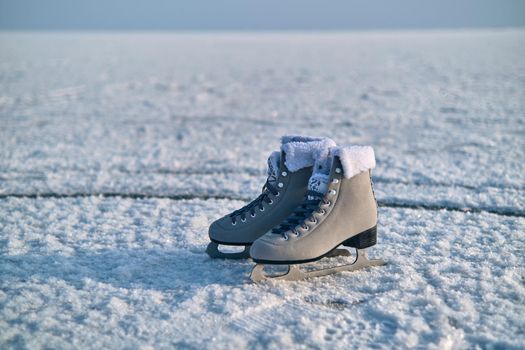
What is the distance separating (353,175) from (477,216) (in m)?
1.01

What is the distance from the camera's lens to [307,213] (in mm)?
1856

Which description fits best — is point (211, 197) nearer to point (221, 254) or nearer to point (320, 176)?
point (221, 254)

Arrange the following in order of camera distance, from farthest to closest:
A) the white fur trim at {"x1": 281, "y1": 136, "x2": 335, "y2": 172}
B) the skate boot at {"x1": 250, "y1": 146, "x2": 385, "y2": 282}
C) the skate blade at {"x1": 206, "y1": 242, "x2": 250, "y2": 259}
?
the skate blade at {"x1": 206, "y1": 242, "x2": 250, "y2": 259} → the white fur trim at {"x1": 281, "y1": 136, "x2": 335, "y2": 172} → the skate boot at {"x1": 250, "y1": 146, "x2": 385, "y2": 282}

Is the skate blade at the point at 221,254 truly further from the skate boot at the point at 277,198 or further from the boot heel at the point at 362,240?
the boot heel at the point at 362,240

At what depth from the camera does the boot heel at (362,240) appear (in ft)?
6.24

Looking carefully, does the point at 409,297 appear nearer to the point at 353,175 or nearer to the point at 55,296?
the point at 353,175

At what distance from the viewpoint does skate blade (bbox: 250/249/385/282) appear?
6.02 ft

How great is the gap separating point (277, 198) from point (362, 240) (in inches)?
13.1

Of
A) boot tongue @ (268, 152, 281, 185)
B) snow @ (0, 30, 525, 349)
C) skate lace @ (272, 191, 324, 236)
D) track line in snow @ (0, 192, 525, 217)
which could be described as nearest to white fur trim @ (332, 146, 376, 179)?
skate lace @ (272, 191, 324, 236)

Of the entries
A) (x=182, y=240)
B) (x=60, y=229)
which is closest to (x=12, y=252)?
(x=60, y=229)

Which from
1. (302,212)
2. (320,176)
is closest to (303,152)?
(320,176)

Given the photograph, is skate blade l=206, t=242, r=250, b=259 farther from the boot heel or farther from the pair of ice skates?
the boot heel

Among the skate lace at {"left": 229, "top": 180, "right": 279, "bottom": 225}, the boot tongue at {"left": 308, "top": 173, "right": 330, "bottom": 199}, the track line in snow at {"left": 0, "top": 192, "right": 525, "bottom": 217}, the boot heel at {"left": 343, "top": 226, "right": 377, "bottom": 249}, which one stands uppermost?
the boot tongue at {"left": 308, "top": 173, "right": 330, "bottom": 199}

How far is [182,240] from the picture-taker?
228 centimetres
